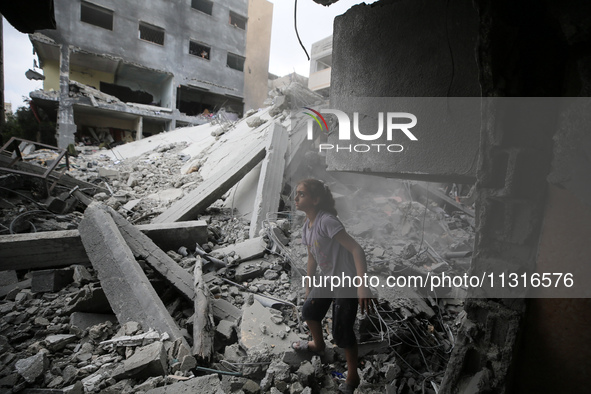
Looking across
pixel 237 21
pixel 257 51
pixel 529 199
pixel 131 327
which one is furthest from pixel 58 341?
pixel 257 51

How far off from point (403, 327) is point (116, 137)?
61.9 ft

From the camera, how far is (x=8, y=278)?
2939mm

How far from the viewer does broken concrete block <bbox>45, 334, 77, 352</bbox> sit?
2.23 meters

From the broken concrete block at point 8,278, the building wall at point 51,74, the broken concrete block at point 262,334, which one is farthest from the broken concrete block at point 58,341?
the building wall at point 51,74

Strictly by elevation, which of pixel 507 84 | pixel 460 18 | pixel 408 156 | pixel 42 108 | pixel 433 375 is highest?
pixel 42 108

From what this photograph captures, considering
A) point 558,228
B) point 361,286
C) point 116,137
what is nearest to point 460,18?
point 558,228

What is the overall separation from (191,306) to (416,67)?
3174 millimetres

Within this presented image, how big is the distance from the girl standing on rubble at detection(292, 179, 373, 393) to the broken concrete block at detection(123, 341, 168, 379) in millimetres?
1270

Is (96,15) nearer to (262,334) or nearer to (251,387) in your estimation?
(262,334)

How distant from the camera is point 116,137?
16719mm

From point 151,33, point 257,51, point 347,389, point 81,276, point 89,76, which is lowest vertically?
point 347,389

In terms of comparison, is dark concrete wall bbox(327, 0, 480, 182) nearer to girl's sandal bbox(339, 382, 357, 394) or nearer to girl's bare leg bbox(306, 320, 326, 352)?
girl's bare leg bbox(306, 320, 326, 352)

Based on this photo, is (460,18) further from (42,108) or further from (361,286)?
(42,108)

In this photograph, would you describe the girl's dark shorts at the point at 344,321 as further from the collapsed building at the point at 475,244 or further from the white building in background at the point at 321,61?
the white building in background at the point at 321,61
